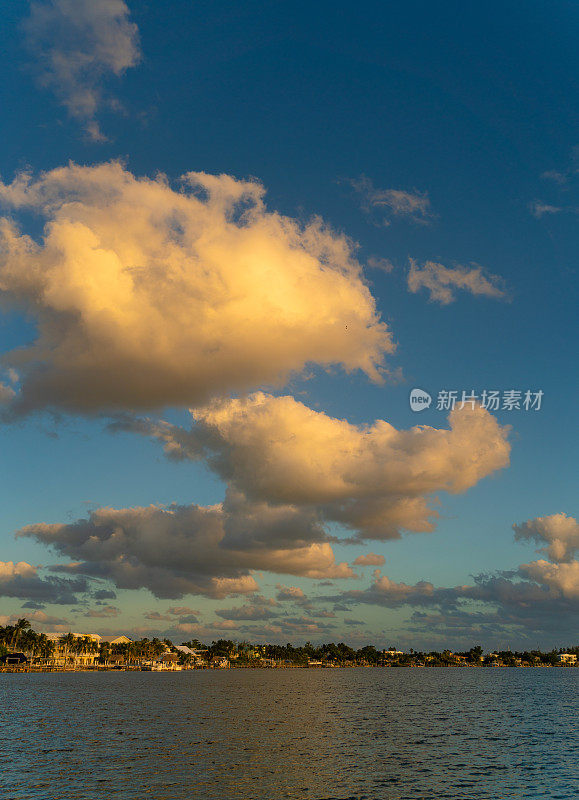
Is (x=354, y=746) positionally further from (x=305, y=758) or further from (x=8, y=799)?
(x=8, y=799)

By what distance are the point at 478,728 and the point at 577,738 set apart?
14484 millimetres

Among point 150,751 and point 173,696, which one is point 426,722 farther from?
point 173,696

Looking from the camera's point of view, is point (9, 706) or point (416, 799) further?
point (9, 706)

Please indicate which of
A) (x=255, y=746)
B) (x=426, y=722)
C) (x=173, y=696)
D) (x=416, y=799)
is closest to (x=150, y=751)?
(x=255, y=746)

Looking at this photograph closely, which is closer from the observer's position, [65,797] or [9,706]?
[65,797]

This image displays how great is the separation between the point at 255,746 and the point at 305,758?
965 centimetres

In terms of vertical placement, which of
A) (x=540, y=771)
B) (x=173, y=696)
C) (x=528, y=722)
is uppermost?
(x=540, y=771)

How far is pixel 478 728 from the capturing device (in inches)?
3782

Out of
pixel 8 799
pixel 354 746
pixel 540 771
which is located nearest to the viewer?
pixel 8 799

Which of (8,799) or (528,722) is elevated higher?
(8,799)

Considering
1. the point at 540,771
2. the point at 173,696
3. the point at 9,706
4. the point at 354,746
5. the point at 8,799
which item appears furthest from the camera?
the point at 173,696

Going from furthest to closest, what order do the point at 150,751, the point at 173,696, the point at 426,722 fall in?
1. the point at 173,696
2. the point at 426,722
3. the point at 150,751

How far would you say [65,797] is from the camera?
48.5 meters

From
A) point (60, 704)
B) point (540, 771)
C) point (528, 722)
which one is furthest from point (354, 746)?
point (60, 704)
